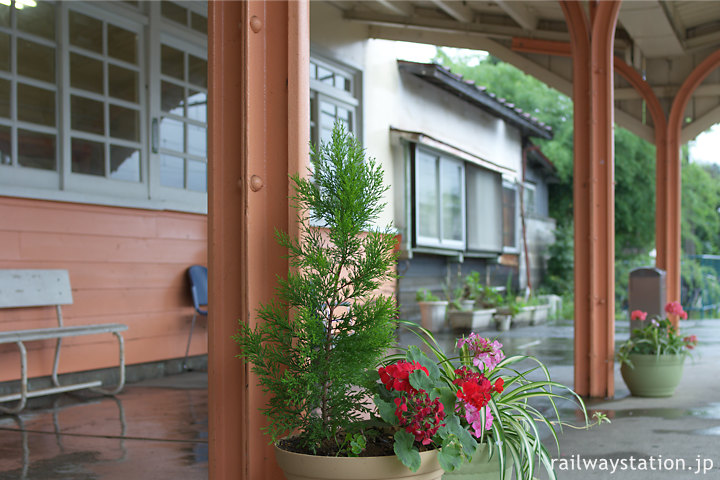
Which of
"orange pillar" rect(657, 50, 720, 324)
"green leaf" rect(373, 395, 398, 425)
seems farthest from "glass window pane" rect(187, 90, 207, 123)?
"orange pillar" rect(657, 50, 720, 324)

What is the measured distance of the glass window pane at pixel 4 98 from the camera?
482 centimetres

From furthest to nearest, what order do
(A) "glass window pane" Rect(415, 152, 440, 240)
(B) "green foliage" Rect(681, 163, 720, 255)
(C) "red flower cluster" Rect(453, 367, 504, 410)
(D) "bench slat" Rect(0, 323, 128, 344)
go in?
(B) "green foliage" Rect(681, 163, 720, 255), (A) "glass window pane" Rect(415, 152, 440, 240), (D) "bench slat" Rect(0, 323, 128, 344), (C) "red flower cluster" Rect(453, 367, 504, 410)

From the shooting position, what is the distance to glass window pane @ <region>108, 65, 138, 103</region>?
18.4 feet

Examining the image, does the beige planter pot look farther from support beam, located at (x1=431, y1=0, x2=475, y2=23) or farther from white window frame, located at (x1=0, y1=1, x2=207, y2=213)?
support beam, located at (x1=431, y1=0, x2=475, y2=23)

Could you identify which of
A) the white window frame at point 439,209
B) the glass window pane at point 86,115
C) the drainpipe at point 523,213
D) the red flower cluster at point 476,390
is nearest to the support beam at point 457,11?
the white window frame at point 439,209

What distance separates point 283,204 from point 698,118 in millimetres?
8104

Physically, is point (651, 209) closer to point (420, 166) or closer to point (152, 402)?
point (420, 166)

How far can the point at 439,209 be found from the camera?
9641 millimetres

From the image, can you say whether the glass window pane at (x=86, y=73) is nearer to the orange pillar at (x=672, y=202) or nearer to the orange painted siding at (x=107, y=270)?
the orange painted siding at (x=107, y=270)

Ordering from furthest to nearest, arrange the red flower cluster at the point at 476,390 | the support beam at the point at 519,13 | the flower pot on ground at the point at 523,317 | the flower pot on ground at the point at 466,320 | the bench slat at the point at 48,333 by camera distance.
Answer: the flower pot on ground at the point at 523,317 → the flower pot on ground at the point at 466,320 → the support beam at the point at 519,13 → the bench slat at the point at 48,333 → the red flower cluster at the point at 476,390

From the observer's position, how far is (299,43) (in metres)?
2.20

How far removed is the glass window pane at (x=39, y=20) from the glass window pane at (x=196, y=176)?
165 cm

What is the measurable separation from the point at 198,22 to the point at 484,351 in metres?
5.27

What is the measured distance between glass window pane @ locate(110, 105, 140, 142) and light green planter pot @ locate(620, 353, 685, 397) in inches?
170
